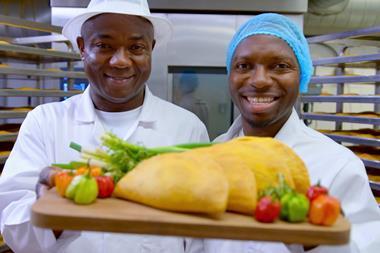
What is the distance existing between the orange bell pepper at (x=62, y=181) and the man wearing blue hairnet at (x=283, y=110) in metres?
0.60

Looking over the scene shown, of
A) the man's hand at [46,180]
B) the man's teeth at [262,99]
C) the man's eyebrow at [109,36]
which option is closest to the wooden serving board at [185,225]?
the man's hand at [46,180]

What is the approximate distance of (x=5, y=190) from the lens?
1.33 meters

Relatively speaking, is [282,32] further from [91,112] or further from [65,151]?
[65,151]

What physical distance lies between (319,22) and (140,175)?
11.4 feet

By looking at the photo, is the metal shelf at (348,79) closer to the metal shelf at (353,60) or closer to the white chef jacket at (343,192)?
the metal shelf at (353,60)

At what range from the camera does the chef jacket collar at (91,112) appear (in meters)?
1.53

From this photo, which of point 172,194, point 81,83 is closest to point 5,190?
point 172,194

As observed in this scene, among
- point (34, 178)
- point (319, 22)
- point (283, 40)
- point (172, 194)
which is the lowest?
point (34, 178)

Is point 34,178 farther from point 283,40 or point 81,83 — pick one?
point 81,83

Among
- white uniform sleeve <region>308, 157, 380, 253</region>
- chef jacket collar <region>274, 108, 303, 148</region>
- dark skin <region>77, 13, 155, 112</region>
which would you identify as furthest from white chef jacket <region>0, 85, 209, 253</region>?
white uniform sleeve <region>308, 157, 380, 253</region>

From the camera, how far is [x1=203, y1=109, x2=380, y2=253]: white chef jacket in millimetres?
1063

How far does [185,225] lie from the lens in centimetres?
70

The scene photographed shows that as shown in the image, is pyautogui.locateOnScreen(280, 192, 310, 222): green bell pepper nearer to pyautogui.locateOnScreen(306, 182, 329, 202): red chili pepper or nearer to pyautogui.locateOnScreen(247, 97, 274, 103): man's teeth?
pyautogui.locateOnScreen(306, 182, 329, 202): red chili pepper

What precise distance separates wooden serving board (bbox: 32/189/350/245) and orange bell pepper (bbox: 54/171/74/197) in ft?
0.21
